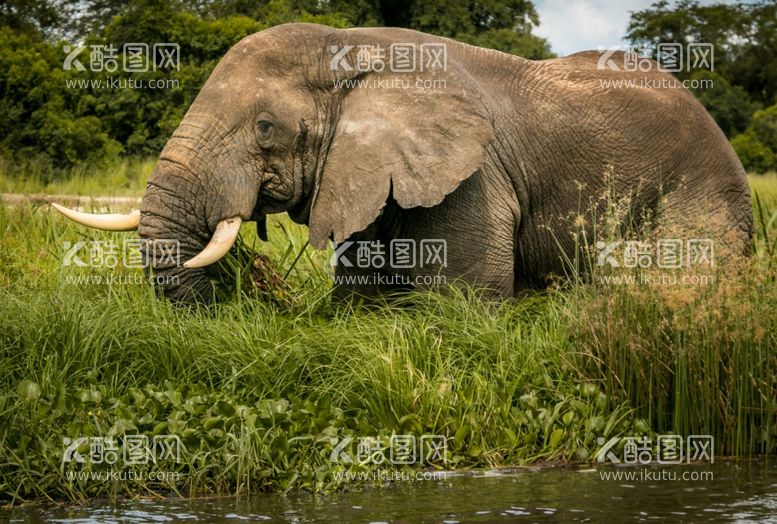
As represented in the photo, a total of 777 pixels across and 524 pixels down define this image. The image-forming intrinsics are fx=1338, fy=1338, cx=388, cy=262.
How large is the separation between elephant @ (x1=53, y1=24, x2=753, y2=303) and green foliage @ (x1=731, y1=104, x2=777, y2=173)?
19561 mm

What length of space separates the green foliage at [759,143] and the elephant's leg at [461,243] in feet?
67.0

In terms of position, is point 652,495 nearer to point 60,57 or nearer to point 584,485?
point 584,485

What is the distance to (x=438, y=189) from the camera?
28.5 feet

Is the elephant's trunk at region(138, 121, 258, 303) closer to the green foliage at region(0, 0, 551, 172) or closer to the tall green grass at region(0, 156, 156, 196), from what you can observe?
the tall green grass at region(0, 156, 156, 196)

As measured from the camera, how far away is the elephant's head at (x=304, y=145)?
8.66 metres

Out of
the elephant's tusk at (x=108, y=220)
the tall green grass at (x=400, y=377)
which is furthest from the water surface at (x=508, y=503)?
the elephant's tusk at (x=108, y=220)

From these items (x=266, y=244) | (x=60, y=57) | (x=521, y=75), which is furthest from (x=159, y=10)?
(x=521, y=75)

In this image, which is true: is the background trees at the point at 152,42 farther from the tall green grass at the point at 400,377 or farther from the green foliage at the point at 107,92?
the tall green grass at the point at 400,377

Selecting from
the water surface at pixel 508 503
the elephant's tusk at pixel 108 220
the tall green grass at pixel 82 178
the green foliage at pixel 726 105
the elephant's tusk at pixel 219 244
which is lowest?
the water surface at pixel 508 503

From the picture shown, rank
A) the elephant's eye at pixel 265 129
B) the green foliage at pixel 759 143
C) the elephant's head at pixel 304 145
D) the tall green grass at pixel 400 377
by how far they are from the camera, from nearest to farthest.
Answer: the tall green grass at pixel 400 377 < the elephant's head at pixel 304 145 < the elephant's eye at pixel 265 129 < the green foliage at pixel 759 143

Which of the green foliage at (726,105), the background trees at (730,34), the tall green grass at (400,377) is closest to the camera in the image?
the tall green grass at (400,377)

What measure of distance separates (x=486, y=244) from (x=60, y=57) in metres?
13.0

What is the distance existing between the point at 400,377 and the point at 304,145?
1.89 meters

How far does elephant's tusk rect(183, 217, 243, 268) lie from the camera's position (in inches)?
337
